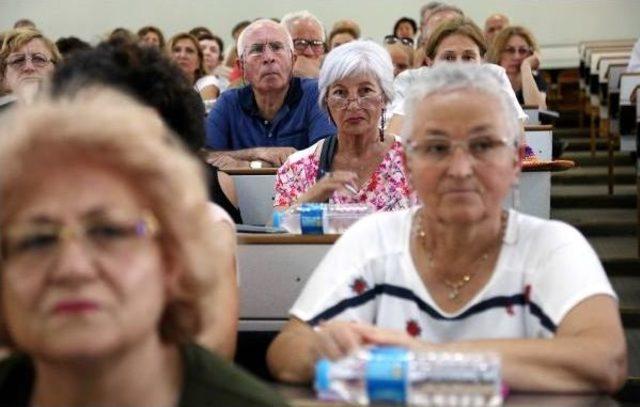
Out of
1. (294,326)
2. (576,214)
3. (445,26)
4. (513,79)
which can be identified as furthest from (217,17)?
(294,326)

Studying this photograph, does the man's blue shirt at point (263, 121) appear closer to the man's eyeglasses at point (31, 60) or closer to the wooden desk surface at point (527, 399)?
the man's eyeglasses at point (31, 60)

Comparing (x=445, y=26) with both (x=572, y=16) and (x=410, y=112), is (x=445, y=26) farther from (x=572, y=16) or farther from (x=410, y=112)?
Result: (x=572, y=16)

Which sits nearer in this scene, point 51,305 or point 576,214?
point 51,305

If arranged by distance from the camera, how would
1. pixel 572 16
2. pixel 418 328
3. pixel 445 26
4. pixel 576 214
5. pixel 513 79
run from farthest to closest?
pixel 572 16, pixel 513 79, pixel 576 214, pixel 445 26, pixel 418 328

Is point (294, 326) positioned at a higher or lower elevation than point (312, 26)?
lower

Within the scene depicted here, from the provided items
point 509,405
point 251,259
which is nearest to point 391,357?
point 509,405

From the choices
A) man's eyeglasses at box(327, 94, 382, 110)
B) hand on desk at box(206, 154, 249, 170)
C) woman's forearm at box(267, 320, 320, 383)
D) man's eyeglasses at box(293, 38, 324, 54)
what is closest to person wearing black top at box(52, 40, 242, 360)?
woman's forearm at box(267, 320, 320, 383)

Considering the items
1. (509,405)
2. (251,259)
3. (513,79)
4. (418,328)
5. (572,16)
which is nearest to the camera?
(509,405)

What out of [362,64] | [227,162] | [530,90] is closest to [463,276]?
[362,64]

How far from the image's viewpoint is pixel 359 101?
3.71 meters

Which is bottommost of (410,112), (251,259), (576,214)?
(576,214)

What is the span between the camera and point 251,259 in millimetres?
2961

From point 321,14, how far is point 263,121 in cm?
749

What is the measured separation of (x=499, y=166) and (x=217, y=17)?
422 inches
